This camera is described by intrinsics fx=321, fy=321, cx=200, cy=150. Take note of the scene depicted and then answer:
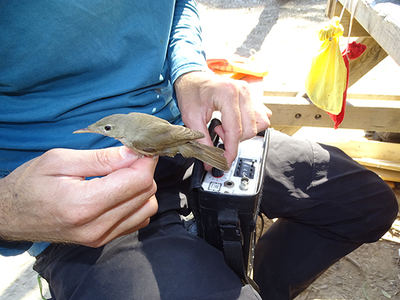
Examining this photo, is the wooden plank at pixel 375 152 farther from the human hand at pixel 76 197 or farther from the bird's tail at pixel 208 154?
the human hand at pixel 76 197

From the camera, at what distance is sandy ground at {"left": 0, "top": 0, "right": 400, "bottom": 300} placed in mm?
2520

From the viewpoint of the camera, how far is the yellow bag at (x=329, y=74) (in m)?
2.37

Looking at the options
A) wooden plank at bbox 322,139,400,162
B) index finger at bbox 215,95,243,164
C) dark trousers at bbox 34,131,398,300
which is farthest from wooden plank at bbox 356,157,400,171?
index finger at bbox 215,95,243,164

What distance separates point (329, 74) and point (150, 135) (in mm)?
1610

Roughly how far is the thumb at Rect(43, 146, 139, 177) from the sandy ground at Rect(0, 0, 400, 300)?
1.84 metres

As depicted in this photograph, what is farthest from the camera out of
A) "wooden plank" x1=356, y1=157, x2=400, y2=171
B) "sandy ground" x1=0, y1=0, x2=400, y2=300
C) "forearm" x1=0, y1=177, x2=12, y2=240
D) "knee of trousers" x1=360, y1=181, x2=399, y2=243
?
"wooden plank" x1=356, y1=157, x2=400, y2=171

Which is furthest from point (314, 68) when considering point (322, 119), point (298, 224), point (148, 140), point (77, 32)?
point (77, 32)

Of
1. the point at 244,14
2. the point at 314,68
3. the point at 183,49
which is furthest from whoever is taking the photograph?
the point at 244,14

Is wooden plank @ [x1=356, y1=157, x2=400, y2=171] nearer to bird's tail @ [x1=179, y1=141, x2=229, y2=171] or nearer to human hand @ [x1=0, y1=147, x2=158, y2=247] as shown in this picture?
bird's tail @ [x1=179, y1=141, x2=229, y2=171]

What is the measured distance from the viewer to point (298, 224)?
6.69 ft

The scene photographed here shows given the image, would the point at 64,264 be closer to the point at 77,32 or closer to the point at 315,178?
the point at 77,32

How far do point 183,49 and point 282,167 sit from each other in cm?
95

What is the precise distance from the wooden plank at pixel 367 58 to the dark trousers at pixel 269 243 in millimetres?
1469

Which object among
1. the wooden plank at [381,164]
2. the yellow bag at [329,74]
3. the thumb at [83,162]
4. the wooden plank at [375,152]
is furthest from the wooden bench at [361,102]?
the thumb at [83,162]
